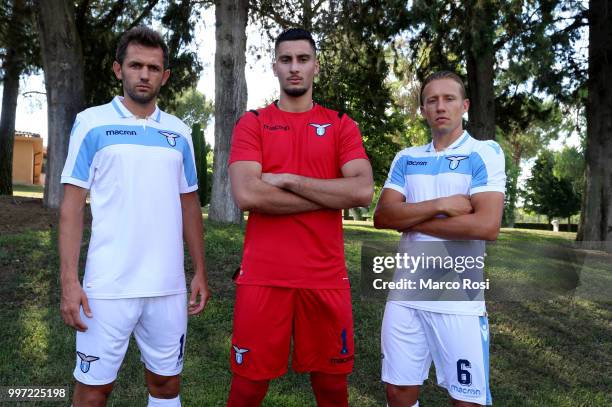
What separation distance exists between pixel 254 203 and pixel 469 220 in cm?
133

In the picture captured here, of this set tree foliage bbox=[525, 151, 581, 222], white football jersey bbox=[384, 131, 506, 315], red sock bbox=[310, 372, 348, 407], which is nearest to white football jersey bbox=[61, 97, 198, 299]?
red sock bbox=[310, 372, 348, 407]

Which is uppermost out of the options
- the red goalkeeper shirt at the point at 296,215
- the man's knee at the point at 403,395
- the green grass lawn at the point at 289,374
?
the red goalkeeper shirt at the point at 296,215

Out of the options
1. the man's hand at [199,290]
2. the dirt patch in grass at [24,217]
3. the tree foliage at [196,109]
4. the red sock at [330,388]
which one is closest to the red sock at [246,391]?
the red sock at [330,388]

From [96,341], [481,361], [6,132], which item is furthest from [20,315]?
[6,132]

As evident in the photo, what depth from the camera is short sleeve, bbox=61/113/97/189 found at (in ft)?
10.9

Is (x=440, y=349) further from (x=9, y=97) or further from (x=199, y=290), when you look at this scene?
(x=9, y=97)

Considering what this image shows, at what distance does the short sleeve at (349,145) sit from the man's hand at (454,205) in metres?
0.56

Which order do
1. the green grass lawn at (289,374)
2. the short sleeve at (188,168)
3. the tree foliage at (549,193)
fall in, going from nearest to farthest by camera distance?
the short sleeve at (188,168)
the green grass lawn at (289,374)
the tree foliage at (549,193)

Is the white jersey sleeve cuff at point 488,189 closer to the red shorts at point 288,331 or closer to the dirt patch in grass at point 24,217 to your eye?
the red shorts at point 288,331

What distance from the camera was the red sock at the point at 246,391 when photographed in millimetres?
3391

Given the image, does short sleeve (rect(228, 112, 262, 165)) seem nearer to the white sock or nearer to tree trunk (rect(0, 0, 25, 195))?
the white sock

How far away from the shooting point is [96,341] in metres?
3.26

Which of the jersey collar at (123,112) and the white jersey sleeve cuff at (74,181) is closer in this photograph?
the white jersey sleeve cuff at (74,181)

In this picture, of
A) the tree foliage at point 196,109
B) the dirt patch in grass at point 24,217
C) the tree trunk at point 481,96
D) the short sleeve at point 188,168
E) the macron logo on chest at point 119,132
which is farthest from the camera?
the tree foliage at point 196,109
